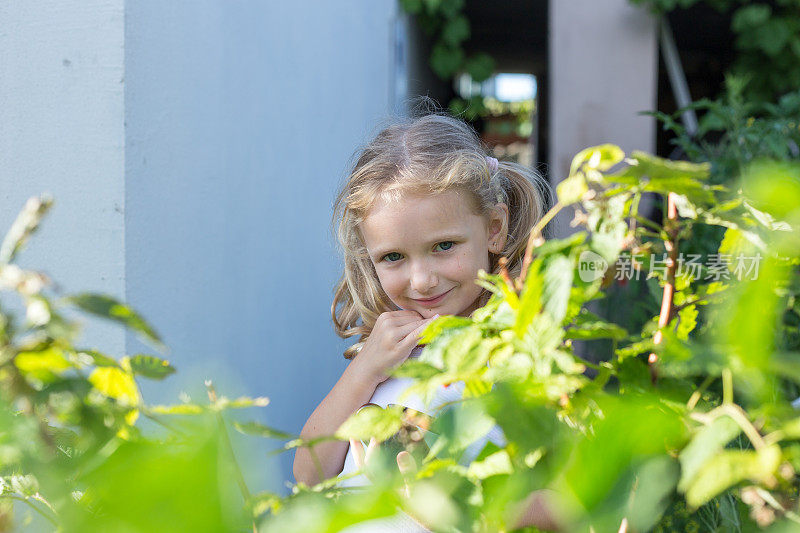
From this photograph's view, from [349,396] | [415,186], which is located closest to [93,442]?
[349,396]

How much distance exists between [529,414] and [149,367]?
0.94 ft

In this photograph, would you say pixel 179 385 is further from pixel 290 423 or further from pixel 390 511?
pixel 390 511

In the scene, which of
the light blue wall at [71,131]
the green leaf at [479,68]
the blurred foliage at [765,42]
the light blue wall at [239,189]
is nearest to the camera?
the light blue wall at [71,131]

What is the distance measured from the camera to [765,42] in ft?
15.2

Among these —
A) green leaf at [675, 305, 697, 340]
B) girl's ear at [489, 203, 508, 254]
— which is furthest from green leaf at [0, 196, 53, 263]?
girl's ear at [489, 203, 508, 254]

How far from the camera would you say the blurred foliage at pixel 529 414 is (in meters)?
0.38

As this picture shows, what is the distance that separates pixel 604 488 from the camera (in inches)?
15.5

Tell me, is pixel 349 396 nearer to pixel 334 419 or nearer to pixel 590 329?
pixel 334 419

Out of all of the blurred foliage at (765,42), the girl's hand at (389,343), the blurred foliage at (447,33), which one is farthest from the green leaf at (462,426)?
the blurred foliage at (447,33)

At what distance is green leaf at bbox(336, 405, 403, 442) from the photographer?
0.52m

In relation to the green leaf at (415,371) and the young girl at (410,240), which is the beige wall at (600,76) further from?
the green leaf at (415,371)

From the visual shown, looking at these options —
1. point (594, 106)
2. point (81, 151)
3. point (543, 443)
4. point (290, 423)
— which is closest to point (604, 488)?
point (543, 443)

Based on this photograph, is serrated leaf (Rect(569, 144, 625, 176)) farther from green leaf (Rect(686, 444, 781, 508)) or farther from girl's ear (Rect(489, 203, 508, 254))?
girl's ear (Rect(489, 203, 508, 254))

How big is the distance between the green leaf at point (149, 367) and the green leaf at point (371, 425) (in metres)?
0.15
